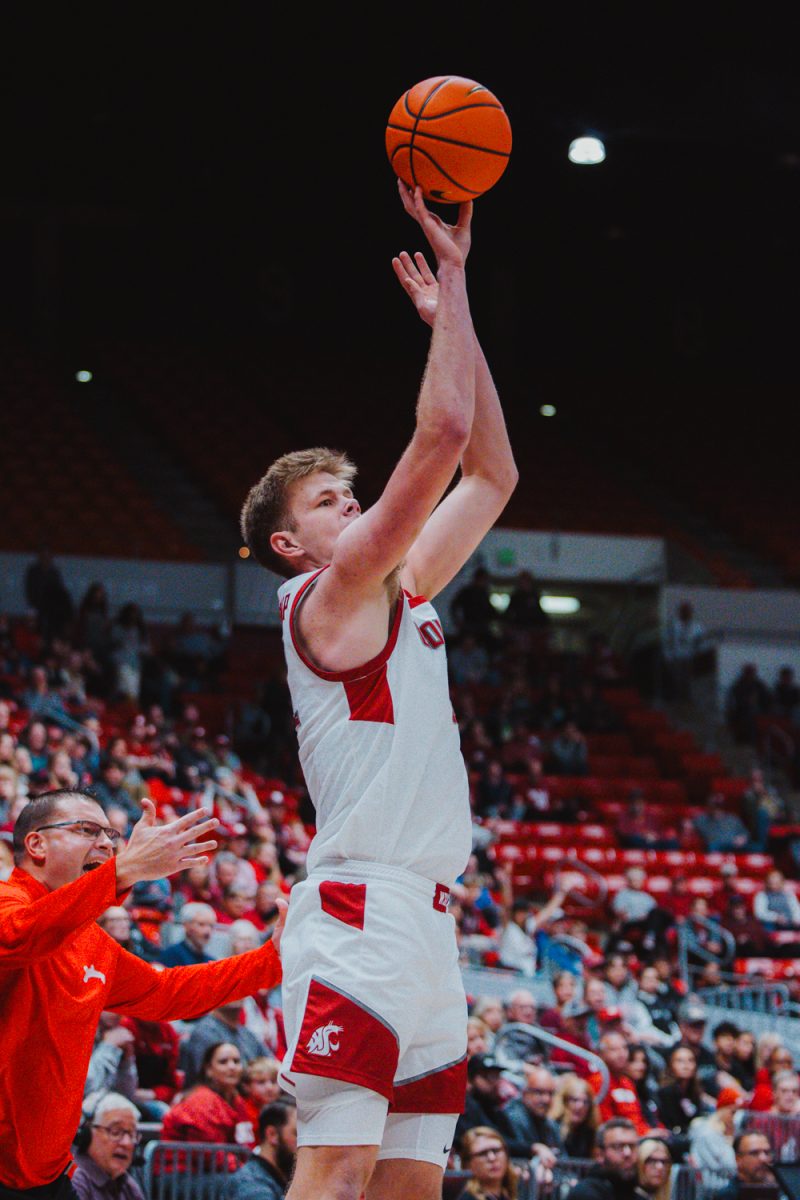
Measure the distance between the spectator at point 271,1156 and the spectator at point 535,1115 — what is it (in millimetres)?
2283

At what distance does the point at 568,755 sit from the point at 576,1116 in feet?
32.3

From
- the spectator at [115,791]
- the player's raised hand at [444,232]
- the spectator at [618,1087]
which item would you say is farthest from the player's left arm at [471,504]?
the spectator at [115,791]

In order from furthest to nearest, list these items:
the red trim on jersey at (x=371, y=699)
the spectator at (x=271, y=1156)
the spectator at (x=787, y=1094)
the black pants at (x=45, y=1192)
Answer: the spectator at (x=787, y=1094), the spectator at (x=271, y=1156), the black pants at (x=45, y=1192), the red trim on jersey at (x=371, y=699)

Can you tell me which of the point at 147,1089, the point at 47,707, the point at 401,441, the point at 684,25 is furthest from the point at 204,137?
the point at 147,1089

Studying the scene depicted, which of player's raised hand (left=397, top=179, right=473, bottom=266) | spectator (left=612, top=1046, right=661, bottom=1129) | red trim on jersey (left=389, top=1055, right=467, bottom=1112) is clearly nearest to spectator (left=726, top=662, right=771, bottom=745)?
spectator (left=612, top=1046, right=661, bottom=1129)

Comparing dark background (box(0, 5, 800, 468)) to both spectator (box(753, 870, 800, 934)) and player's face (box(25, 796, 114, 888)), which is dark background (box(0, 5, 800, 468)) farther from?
player's face (box(25, 796, 114, 888))

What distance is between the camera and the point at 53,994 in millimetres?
4289

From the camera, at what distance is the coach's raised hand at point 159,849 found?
156 inches

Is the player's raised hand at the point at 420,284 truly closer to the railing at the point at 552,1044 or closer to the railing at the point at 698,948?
the railing at the point at 552,1044

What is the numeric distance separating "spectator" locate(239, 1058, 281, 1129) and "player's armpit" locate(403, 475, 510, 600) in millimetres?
5000

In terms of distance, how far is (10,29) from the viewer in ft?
68.9

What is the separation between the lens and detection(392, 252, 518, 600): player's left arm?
12.5 feet

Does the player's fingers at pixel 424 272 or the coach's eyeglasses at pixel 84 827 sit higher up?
the player's fingers at pixel 424 272

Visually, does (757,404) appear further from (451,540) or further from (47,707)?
(451,540)
